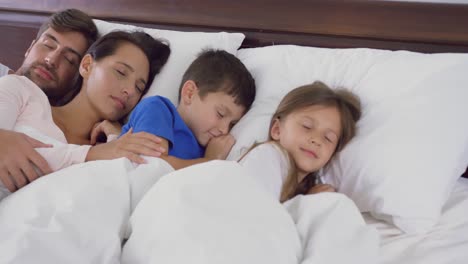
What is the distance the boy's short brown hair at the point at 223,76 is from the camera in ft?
4.33

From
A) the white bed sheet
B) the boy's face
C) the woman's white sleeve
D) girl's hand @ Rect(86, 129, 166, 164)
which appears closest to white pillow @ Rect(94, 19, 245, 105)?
the boy's face

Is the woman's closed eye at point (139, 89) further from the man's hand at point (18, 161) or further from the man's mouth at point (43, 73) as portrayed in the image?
the man's hand at point (18, 161)

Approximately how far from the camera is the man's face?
1492 mm

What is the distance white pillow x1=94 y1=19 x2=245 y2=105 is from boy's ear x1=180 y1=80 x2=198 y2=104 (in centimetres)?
7

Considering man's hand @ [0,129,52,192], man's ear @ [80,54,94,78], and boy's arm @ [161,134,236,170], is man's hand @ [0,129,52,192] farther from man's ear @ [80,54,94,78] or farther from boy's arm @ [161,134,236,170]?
man's ear @ [80,54,94,78]

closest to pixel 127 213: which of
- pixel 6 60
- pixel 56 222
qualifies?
pixel 56 222

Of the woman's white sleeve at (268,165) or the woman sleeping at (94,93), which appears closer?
the woman's white sleeve at (268,165)

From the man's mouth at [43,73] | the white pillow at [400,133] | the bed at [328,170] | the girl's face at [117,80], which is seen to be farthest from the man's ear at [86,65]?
the white pillow at [400,133]

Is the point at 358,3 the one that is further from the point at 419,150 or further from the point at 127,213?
the point at 127,213

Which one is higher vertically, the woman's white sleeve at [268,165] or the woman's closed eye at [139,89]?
the woman's white sleeve at [268,165]

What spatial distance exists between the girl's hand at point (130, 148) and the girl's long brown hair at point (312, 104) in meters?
0.30

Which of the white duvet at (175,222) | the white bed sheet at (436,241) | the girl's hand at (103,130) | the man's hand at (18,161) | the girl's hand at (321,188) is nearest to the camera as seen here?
the white duvet at (175,222)

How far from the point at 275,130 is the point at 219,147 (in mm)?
162

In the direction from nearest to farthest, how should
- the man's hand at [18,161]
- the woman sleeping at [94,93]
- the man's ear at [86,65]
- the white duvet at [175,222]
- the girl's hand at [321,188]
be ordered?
the white duvet at [175,222]
the man's hand at [18,161]
the girl's hand at [321,188]
the woman sleeping at [94,93]
the man's ear at [86,65]
